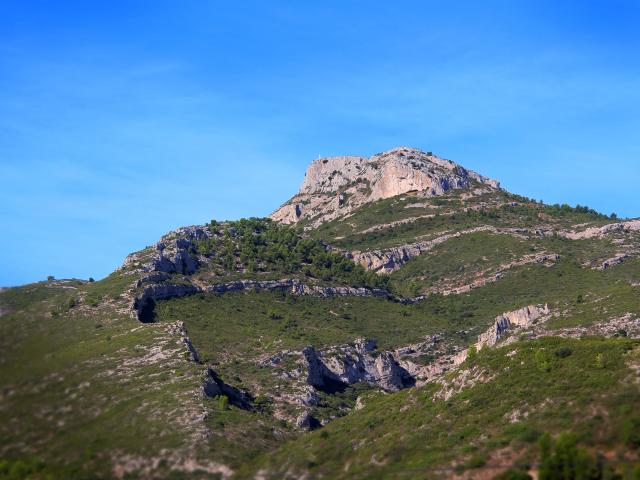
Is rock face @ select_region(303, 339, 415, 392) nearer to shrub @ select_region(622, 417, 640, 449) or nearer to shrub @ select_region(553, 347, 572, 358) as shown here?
shrub @ select_region(553, 347, 572, 358)

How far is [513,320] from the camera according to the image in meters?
154

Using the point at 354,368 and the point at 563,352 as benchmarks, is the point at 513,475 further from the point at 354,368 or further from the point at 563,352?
the point at 354,368

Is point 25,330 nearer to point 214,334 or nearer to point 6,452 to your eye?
point 6,452

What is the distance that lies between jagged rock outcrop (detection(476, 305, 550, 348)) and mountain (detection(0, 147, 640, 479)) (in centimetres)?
45

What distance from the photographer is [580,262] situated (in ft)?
644

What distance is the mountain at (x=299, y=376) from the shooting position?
6844 cm

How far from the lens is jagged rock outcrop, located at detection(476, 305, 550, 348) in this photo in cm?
14810

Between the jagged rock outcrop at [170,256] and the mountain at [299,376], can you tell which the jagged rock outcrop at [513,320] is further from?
the jagged rock outcrop at [170,256]

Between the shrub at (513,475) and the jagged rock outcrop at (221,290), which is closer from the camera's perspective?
the shrub at (513,475)

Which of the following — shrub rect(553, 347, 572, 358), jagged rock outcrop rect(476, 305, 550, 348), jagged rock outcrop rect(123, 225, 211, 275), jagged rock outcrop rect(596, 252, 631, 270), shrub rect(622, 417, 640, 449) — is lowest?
shrub rect(622, 417, 640, 449)

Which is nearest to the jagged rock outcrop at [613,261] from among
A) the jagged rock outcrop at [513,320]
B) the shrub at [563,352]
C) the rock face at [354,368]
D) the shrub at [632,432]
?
the jagged rock outcrop at [513,320]

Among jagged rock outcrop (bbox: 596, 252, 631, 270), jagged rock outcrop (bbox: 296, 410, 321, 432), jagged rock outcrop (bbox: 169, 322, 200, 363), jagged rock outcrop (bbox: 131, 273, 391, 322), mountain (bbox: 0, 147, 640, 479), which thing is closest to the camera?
mountain (bbox: 0, 147, 640, 479)

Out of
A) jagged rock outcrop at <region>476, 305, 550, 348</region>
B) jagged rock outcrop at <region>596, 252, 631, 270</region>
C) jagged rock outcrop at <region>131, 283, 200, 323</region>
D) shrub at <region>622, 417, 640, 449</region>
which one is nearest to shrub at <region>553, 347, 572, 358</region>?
shrub at <region>622, 417, 640, 449</region>

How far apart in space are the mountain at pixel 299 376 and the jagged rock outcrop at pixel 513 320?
17.8 inches
